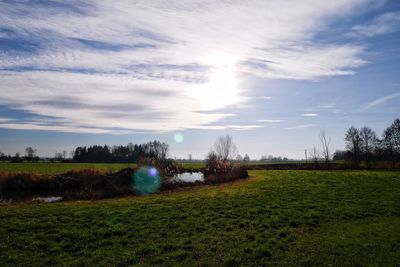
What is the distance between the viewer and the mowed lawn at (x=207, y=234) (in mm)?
10164

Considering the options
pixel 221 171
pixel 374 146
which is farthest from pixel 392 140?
pixel 221 171

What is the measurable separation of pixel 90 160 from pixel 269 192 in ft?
392

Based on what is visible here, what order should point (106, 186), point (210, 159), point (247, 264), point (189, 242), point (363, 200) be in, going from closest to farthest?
point (247, 264)
point (189, 242)
point (363, 200)
point (106, 186)
point (210, 159)

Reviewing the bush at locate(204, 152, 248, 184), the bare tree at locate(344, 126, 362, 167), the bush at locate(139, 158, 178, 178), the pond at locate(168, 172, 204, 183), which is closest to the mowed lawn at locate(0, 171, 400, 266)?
the pond at locate(168, 172, 204, 183)

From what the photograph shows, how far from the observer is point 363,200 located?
21344 millimetres

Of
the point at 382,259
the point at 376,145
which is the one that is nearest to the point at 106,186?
the point at 382,259

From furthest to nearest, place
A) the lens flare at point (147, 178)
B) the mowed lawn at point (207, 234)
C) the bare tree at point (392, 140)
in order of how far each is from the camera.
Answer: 1. the bare tree at point (392, 140)
2. the lens flare at point (147, 178)
3. the mowed lawn at point (207, 234)

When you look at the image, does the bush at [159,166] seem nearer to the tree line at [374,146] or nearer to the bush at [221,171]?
the bush at [221,171]

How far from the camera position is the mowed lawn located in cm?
1016

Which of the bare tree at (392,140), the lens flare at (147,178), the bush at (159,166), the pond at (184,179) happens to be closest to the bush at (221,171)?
the pond at (184,179)

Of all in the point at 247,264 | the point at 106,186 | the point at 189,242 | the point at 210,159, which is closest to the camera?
the point at 247,264

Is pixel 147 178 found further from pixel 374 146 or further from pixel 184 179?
pixel 374 146

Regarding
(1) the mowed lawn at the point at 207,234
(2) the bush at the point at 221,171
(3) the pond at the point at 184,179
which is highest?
(2) the bush at the point at 221,171

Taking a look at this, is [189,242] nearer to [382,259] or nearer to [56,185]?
[382,259]
